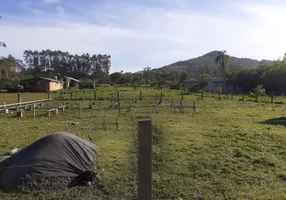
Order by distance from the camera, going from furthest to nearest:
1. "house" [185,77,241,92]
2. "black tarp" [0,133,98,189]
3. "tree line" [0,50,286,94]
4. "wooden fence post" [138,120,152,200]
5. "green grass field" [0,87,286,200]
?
"house" [185,77,241,92] → "tree line" [0,50,286,94] → "black tarp" [0,133,98,189] → "green grass field" [0,87,286,200] → "wooden fence post" [138,120,152,200]

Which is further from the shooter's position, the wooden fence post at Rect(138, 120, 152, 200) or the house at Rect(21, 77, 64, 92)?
the house at Rect(21, 77, 64, 92)

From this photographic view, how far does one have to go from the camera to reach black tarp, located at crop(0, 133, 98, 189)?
5.92m

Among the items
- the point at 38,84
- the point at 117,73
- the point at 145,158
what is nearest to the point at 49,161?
the point at 145,158

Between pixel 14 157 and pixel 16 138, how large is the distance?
4.53m

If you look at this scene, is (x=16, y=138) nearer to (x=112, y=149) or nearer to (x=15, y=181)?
(x=112, y=149)

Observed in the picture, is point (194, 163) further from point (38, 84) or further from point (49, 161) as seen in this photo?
point (38, 84)

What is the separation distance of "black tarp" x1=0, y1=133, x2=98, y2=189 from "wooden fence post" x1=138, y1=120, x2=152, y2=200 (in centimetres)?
340

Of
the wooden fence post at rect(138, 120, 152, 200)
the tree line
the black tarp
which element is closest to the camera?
the wooden fence post at rect(138, 120, 152, 200)

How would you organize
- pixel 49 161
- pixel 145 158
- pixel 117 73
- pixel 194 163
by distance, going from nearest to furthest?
1. pixel 145 158
2. pixel 49 161
3. pixel 194 163
4. pixel 117 73

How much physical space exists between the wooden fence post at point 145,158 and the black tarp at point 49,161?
3399 mm

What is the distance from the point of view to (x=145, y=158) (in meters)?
3.07

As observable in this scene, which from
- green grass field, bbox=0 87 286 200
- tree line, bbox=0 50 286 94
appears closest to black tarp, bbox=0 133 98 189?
green grass field, bbox=0 87 286 200

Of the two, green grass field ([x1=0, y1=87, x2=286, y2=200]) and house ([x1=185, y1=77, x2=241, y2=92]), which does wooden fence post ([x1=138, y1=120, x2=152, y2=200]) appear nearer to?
green grass field ([x1=0, y1=87, x2=286, y2=200])

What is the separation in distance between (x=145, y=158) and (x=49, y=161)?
3.63 metres
